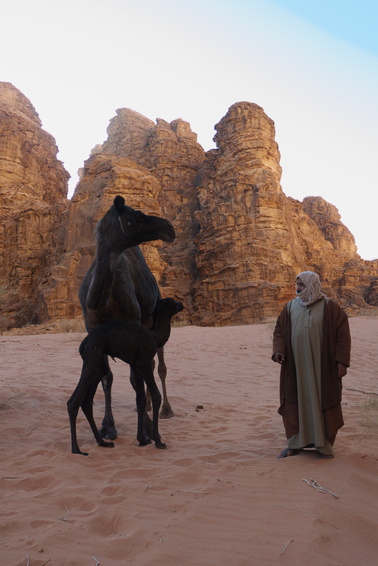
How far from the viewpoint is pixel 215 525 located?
2.62 metres

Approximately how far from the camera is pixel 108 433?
4.74 metres

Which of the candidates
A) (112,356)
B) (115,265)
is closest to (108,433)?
(112,356)

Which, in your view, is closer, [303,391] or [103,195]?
[303,391]

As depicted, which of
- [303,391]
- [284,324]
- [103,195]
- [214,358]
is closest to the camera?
[303,391]

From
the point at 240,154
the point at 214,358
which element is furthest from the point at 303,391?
the point at 240,154

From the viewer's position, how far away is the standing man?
3.91 meters

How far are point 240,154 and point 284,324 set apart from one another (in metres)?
35.1

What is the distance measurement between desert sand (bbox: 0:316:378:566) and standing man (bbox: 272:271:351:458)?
226 millimetres

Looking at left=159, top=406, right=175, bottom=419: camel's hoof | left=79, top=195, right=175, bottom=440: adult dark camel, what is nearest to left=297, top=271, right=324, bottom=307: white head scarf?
left=79, top=195, right=175, bottom=440: adult dark camel

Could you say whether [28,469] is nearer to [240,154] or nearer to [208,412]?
[208,412]

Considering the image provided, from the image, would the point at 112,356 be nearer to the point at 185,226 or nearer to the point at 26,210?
the point at 26,210

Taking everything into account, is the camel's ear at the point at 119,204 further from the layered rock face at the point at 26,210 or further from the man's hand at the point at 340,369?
the layered rock face at the point at 26,210

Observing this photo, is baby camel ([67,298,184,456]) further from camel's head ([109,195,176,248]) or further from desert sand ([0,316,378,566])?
→ camel's head ([109,195,176,248])

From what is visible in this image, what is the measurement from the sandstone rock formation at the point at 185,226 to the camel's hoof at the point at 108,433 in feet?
69.0
